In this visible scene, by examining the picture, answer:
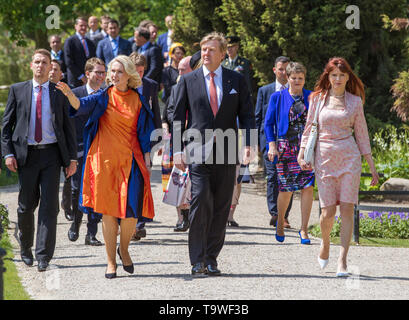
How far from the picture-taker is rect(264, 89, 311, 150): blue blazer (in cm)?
997

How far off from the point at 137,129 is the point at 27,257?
6.01 feet

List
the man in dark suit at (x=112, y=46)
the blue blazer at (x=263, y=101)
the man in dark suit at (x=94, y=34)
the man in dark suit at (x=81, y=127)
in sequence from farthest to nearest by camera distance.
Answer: the man in dark suit at (x=94, y=34)
the man in dark suit at (x=112, y=46)
the blue blazer at (x=263, y=101)
the man in dark suit at (x=81, y=127)

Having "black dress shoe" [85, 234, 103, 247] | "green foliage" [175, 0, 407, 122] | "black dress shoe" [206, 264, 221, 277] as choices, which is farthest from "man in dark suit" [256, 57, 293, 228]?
"green foliage" [175, 0, 407, 122]

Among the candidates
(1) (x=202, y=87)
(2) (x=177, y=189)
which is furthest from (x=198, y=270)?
(2) (x=177, y=189)

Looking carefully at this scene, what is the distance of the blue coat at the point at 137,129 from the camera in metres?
7.84

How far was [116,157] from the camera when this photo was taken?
785cm

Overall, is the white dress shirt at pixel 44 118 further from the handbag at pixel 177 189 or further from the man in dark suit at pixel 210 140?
the handbag at pixel 177 189

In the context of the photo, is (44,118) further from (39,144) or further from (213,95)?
(213,95)

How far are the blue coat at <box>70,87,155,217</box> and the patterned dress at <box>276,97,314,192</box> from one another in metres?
2.43

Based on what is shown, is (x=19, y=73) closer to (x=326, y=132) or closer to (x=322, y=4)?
(x=322, y=4)

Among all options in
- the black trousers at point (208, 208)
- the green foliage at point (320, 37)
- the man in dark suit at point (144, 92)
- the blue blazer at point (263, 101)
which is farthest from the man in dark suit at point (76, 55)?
the black trousers at point (208, 208)

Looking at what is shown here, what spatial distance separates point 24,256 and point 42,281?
0.98 meters

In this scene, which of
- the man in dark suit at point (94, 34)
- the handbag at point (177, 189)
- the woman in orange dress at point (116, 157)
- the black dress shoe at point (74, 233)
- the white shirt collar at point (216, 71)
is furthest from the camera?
the man in dark suit at point (94, 34)
